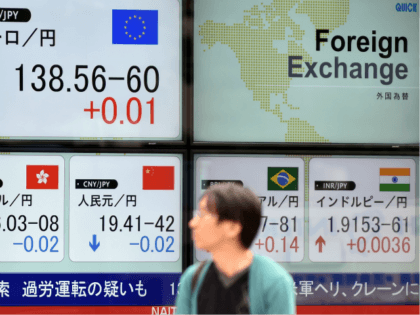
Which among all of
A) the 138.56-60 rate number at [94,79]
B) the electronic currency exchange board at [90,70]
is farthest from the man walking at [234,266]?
the 138.56-60 rate number at [94,79]

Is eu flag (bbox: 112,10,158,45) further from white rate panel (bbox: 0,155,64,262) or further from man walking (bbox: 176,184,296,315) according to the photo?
man walking (bbox: 176,184,296,315)

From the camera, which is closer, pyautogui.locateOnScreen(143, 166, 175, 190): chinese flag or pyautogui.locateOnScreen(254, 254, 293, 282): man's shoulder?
pyautogui.locateOnScreen(254, 254, 293, 282): man's shoulder

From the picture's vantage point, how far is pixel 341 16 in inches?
138

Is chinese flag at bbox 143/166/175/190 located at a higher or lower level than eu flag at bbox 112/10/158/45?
lower

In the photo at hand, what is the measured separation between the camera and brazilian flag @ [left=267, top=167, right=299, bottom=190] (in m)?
3.50

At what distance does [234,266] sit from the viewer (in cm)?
160

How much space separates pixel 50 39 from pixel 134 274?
2.03 meters

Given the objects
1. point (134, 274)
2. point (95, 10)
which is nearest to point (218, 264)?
point (134, 274)

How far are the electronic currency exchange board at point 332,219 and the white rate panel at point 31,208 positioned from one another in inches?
48.8

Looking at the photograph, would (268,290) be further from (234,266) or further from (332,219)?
(332,219)

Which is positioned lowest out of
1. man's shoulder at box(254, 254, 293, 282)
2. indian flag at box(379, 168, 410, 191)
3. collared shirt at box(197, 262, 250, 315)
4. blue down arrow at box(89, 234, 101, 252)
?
blue down arrow at box(89, 234, 101, 252)

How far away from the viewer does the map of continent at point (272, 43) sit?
3475 millimetres

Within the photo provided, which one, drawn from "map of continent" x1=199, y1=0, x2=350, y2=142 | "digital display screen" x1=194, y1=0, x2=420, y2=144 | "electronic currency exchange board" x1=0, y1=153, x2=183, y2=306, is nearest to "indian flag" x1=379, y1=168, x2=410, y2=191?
"digital display screen" x1=194, y1=0, x2=420, y2=144

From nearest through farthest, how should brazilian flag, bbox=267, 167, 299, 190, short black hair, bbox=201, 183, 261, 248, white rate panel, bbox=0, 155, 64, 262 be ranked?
short black hair, bbox=201, 183, 261, 248 → white rate panel, bbox=0, 155, 64, 262 → brazilian flag, bbox=267, 167, 299, 190
